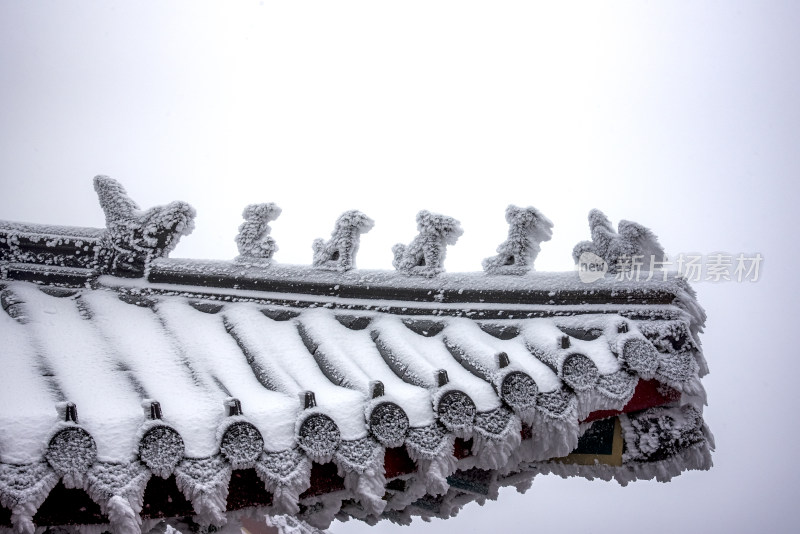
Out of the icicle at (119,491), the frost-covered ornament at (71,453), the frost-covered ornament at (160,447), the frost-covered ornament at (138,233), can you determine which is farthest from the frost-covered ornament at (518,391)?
the frost-covered ornament at (138,233)

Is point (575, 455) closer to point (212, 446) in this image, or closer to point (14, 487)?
point (212, 446)

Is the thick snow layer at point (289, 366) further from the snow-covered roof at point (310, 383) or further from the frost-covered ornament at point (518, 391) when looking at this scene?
the frost-covered ornament at point (518, 391)

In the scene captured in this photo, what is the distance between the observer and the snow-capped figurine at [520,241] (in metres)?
3.86

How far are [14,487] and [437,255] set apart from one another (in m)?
2.39

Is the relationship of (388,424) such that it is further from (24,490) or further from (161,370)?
(24,490)

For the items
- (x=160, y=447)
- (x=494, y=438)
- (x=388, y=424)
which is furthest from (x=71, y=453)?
(x=494, y=438)

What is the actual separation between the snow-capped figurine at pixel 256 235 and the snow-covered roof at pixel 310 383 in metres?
0.02

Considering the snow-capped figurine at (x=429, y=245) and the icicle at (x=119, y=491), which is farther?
the snow-capped figurine at (x=429, y=245)

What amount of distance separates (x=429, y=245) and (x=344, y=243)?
1.62 ft

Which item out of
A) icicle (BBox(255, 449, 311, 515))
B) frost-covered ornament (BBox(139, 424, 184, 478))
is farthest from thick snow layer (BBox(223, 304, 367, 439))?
frost-covered ornament (BBox(139, 424, 184, 478))

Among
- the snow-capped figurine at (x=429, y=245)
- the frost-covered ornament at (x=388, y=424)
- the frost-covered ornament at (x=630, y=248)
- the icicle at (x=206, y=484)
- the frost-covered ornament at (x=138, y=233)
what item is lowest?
the icicle at (x=206, y=484)

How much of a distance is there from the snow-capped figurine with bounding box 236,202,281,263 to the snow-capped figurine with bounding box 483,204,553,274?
1.27m

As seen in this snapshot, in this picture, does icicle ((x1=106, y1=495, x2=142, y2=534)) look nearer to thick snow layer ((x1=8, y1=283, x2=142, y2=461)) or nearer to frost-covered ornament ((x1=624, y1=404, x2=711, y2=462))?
thick snow layer ((x1=8, y1=283, x2=142, y2=461))

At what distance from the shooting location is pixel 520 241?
392 cm
